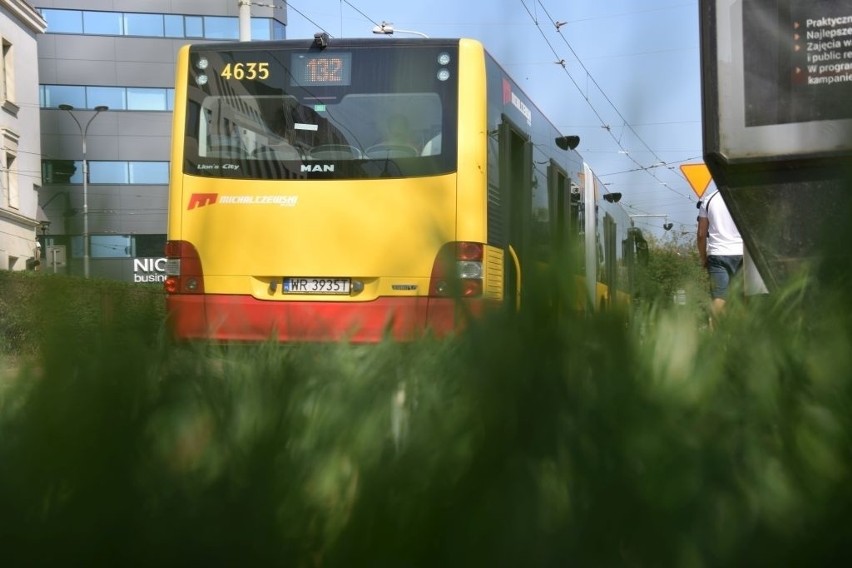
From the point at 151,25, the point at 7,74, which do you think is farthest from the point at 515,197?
the point at 151,25

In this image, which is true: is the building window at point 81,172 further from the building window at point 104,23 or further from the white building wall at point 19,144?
the building window at point 104,23

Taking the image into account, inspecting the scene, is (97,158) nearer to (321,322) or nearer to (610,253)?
(321,322)

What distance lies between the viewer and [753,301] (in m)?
1.24

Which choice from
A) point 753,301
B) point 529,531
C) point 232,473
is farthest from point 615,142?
point 232,473

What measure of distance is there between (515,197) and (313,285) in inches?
222

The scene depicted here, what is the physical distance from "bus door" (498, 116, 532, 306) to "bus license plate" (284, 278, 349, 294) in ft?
17.0

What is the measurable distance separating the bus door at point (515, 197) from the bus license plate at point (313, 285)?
518 centimetres

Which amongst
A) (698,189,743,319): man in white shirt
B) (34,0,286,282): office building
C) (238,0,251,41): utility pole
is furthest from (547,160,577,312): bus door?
(238,0,251,41): utility pole

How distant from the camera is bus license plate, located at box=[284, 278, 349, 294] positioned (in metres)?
6.82

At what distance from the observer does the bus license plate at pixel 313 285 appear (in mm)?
6824

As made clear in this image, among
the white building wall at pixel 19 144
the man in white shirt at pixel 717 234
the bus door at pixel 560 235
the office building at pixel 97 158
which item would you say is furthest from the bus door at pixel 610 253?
the man in white shirt at pixel 717 234

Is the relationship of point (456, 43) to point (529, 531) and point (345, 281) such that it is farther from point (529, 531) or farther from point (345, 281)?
point (529, 531)

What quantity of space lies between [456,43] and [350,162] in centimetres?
121

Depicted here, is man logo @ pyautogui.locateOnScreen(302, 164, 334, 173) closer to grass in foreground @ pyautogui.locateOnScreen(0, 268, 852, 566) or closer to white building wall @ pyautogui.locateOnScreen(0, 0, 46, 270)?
white building wall @ pyautogui.locateOnScreen(0, 0, 46, 270)
